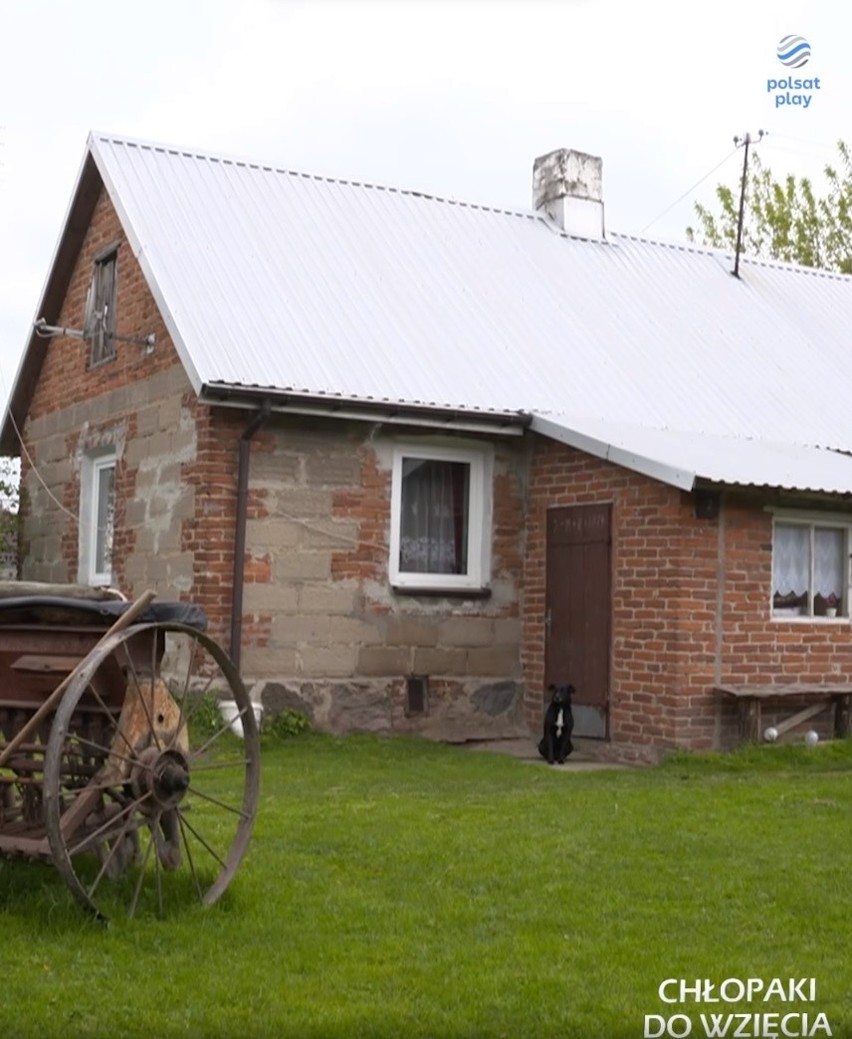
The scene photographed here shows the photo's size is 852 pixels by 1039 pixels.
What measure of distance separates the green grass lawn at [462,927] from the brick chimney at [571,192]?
33.2ft

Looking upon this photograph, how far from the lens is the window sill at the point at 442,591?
1396 centimetres

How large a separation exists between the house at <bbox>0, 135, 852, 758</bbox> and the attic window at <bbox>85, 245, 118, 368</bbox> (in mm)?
Answer: 52

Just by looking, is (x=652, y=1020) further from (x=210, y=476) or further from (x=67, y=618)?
(x=210, y=476)

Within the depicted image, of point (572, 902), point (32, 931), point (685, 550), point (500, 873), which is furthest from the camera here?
point (685, 550)

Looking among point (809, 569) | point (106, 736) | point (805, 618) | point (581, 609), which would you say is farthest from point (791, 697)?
point (106, 736)

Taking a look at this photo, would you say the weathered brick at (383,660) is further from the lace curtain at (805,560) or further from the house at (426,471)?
the lace curtain at (805,560)

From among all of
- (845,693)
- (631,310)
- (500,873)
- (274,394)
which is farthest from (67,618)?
(631,310)

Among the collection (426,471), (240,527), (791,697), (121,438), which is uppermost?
(121,438)

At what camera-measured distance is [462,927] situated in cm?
636

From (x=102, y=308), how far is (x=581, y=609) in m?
6.23

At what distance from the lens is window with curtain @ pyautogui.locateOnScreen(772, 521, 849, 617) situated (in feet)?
44.2

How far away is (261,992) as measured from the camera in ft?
17.7

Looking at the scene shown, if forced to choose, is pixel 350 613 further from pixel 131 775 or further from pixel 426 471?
pixel 131 775

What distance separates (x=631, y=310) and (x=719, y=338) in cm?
105
